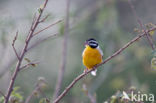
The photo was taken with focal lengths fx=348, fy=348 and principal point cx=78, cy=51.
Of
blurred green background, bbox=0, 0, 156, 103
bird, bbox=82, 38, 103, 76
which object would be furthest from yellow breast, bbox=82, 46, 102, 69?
blurred green background, bbox=0, 0, 156, 103

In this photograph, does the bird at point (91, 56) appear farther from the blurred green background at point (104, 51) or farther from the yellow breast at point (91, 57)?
the blurred green background at point (104, 51)

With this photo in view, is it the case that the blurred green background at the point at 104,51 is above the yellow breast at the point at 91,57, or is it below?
above

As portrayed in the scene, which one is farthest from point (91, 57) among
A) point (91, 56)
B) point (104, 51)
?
point (104, 51)

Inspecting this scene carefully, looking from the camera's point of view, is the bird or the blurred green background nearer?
the bird

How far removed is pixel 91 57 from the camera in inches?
172

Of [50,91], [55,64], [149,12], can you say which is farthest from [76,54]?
[149,12]

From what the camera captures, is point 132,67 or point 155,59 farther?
point 132,67

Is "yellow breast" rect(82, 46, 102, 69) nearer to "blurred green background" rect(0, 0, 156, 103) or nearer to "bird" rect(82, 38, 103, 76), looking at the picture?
"bird" rect(82, 38, 103, 76)

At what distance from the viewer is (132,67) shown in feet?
21.4

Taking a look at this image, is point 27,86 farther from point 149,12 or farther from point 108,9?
point 149,12

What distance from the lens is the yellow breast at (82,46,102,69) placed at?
14.2ft

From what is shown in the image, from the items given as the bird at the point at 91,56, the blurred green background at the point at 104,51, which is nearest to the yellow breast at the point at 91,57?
the bird at the point at 91,56

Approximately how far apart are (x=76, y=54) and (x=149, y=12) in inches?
83.1

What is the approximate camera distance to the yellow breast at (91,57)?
4339 millimetres
